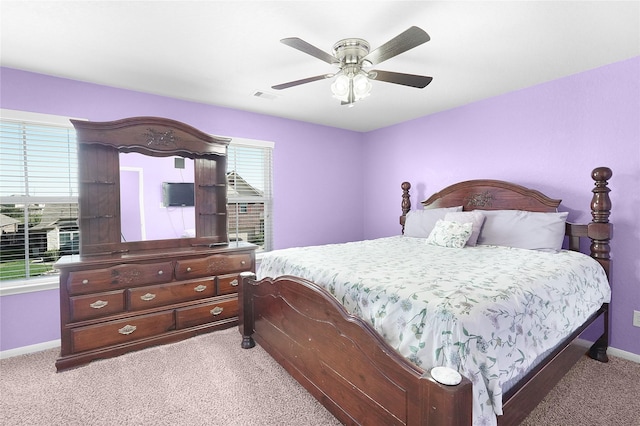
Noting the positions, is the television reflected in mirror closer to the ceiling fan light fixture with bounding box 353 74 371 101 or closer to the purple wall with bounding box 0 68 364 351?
the purple wall with bounding box 0 68 364 351

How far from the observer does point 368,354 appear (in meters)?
1.36

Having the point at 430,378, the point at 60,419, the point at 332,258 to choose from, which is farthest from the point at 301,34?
the point at 60,419

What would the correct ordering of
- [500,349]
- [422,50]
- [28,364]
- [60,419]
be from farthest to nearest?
1. [28,364]
2. [422,50]
3. [60,419]
4. [500,349]

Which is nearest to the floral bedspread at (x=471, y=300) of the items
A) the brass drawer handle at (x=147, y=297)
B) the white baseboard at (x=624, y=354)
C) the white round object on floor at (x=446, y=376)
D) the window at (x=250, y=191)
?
the white round object on floor at (x=446, y=376)

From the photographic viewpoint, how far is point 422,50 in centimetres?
218

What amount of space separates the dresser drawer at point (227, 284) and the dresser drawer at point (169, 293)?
6 cm

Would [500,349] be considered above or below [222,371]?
above

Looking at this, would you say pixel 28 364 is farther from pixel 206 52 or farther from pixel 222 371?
pixel 206 52

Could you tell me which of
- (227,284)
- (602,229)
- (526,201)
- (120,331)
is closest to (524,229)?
(526,201)

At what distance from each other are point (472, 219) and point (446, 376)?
85.4 inches

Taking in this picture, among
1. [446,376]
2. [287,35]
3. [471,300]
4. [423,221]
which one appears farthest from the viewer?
[423,221]

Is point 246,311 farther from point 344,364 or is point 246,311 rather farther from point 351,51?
point 351,51

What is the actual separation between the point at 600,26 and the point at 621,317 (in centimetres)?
215

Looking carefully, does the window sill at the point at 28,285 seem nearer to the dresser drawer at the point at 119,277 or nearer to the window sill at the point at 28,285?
the window sill at the point at 28,285
